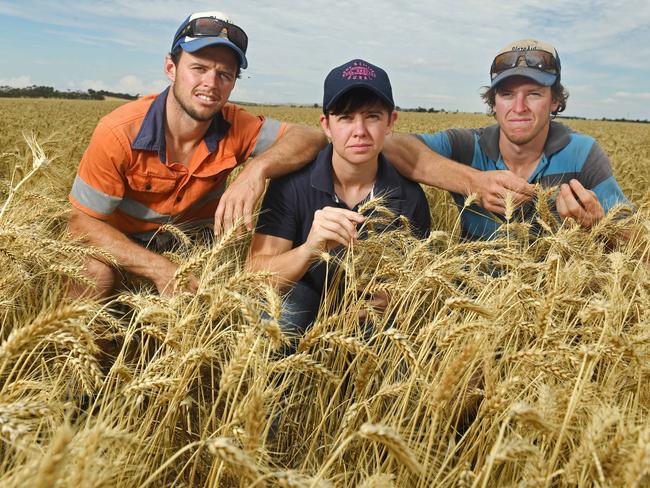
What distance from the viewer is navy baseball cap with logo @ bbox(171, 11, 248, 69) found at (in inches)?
120

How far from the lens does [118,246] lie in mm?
2824

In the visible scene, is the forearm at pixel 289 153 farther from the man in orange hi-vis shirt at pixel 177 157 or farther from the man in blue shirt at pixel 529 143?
the man in blue shirt at pixel 529 143

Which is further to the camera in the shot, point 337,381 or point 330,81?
point 330,81

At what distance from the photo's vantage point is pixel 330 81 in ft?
9.16

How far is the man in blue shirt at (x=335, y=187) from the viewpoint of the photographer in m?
2.69

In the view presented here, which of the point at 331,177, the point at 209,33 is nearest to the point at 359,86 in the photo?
the point at 331,177

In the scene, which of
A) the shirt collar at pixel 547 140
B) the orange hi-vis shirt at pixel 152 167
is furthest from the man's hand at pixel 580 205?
the orange hi-vis shirt at pixel 152 167

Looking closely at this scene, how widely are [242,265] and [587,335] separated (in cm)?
196

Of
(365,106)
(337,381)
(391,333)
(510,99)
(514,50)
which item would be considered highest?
(514,50)

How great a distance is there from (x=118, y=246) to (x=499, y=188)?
2203 millimetres

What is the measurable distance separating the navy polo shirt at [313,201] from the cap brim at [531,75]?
1.06 metres

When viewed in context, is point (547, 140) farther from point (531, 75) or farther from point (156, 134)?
point (156, 134)

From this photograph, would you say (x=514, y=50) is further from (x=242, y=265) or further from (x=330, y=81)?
(x=242, y=265)

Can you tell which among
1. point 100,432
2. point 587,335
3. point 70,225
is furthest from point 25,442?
point 70,225
